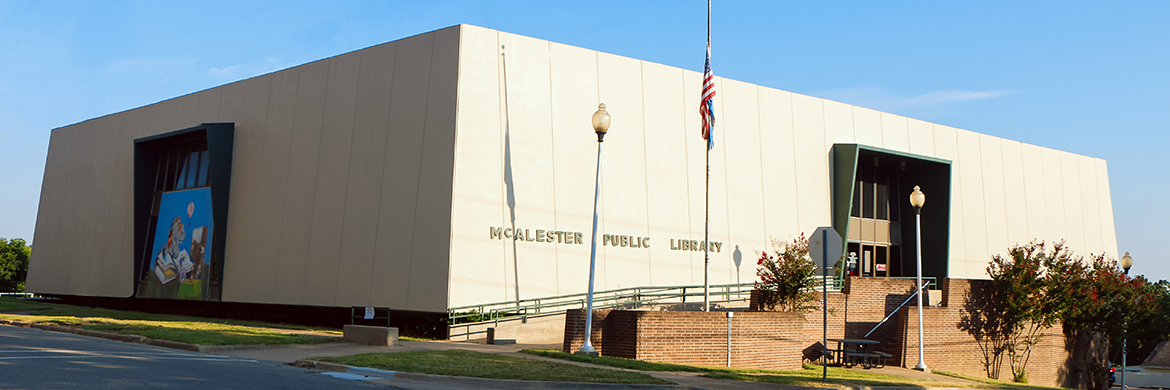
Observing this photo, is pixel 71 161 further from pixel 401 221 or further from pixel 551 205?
pixel 551 205

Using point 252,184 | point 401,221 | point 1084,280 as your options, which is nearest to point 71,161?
point 252,184

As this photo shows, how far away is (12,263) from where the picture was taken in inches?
2963

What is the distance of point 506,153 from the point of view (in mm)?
26562

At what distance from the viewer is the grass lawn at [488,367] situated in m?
13.3

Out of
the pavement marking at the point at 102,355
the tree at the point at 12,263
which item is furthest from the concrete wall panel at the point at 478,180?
the tree at the point at 12,263

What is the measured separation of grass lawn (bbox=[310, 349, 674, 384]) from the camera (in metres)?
13.3

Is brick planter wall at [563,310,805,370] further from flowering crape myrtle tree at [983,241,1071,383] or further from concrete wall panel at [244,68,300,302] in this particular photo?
concrete wall panel at [244,68,300,302]

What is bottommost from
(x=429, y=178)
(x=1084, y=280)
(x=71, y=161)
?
(x=1084, y=280)

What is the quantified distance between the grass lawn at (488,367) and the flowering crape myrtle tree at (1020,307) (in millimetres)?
19193

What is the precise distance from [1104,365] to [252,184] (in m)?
33.8

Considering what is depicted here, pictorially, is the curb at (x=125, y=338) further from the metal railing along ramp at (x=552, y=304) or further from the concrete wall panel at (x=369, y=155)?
the concrete wall panel at (x=369, y=155)

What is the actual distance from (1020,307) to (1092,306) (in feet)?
10.8

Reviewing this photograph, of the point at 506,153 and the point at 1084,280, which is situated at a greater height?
the point at 506,153

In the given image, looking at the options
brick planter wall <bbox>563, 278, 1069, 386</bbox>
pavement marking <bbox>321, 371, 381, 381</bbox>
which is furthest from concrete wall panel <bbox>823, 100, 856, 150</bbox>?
pavement marking <bbox>321, 371, 381, 381</bbox>
